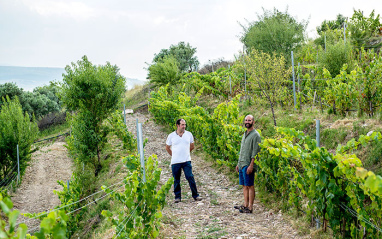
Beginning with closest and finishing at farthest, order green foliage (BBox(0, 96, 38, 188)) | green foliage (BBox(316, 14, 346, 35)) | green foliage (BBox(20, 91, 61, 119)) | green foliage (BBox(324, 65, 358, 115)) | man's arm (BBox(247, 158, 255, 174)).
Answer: man's arm (BBox(247, 158, 255, 174)), green foliage (BBox(324, 65, 358, 115)), green foliage (BBox(0, 96, 38, 188)), green foliage (BBox(316, 14, 346, 35)), green foliage (BBox(20, 91, 61, 119))

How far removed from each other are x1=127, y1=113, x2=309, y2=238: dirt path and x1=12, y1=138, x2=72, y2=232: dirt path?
6.94 metres

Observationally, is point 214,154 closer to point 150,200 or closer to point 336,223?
point 150,200

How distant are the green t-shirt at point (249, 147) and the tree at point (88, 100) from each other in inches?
268

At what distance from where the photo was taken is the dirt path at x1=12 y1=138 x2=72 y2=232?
516 inches

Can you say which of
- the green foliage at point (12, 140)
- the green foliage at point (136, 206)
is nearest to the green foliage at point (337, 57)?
the green foliage at point (136, 206)

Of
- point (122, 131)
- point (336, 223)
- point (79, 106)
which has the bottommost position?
point (336, 223)

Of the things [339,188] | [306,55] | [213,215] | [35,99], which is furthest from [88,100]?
[35,99]

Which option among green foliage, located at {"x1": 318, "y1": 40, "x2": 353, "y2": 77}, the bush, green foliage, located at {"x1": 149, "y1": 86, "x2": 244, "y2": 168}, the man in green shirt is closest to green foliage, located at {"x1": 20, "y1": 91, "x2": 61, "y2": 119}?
the bush

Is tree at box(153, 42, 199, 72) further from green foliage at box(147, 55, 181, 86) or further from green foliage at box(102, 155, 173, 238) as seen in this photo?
green foliage at box(102, 155, 173, 238)

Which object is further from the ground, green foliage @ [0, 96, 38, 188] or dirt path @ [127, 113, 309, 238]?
green foliage @ [0, 96, 38, 188]

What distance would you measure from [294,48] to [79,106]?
34.2 feet

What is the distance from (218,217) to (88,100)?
7.33 m

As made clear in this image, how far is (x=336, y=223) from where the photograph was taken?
4000 mm

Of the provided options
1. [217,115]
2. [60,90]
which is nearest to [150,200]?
[217,115]
